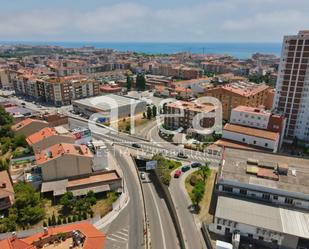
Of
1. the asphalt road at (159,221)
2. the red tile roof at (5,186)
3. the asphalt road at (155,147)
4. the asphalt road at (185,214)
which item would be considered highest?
the red tile roof at (5,186)

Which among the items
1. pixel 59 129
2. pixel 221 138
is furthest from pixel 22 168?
pixel 221 138

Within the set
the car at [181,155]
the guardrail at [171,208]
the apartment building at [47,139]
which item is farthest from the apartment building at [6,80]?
the guardrail at [171,208]

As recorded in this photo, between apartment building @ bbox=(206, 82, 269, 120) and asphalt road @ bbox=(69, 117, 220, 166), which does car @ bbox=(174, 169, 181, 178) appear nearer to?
asphalt road @ bbox=(69, 117, 220, 166)

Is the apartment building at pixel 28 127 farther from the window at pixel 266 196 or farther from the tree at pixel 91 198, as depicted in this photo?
the window at pixel 266 196

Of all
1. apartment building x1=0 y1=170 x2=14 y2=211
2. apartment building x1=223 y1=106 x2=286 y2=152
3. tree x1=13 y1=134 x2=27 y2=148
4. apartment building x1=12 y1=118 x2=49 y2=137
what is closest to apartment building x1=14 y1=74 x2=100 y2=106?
apartment building x1=12 y1=118 x2=49 y2=137

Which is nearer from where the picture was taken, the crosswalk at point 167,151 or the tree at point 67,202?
the tree at point 67,202

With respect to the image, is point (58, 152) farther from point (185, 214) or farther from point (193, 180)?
point (193, 180)

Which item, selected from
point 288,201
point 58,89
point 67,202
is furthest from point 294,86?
point 58,89
